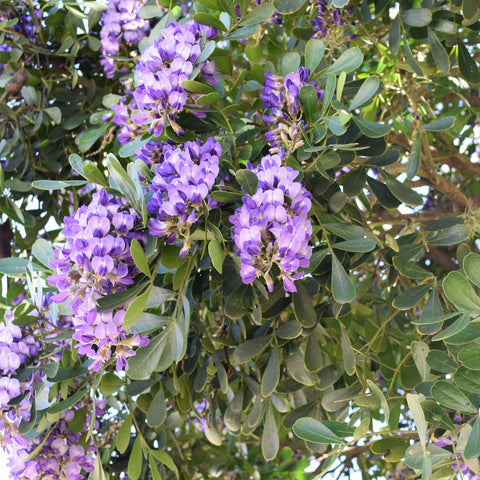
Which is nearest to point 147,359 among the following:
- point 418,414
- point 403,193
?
point 418,414

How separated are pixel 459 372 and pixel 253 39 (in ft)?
2.54

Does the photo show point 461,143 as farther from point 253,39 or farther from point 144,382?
point 144,382

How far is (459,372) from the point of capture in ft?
2.53

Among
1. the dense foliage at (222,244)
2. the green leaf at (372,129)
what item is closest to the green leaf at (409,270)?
the dense foliage at (222,244)

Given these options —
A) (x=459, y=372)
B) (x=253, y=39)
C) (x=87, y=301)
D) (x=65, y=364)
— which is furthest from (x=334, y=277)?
(x=253, y=39)

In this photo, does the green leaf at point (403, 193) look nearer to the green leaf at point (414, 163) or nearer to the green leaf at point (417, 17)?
the green leaf at point (414, 163)

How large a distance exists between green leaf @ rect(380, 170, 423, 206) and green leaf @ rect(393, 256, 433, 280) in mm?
94

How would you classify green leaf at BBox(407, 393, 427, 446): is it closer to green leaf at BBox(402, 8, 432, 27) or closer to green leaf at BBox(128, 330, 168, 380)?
green leaf at BBox(128, 330, 168, 380)

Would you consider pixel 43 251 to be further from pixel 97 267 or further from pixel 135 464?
pixel 135 464

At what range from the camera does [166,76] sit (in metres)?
0.85

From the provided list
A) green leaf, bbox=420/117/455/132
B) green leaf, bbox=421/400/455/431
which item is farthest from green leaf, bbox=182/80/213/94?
green leaf, bbox=421/400/455/431

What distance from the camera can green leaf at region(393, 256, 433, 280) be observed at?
992 millimetres

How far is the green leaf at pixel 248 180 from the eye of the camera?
0.76m

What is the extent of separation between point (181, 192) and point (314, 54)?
12.9 inches
